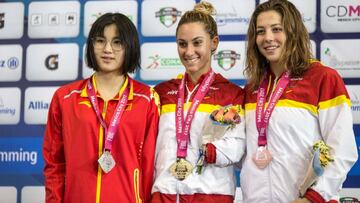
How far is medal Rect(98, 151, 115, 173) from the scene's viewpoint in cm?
211

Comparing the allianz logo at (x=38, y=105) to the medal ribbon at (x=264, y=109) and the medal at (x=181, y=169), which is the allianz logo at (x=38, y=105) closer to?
the medal at (x=181, y=169)

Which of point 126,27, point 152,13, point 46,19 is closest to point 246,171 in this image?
point 126,27

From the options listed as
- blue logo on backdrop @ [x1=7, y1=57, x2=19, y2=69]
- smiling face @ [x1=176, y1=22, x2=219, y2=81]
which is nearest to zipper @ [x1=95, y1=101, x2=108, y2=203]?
smiling face @ [x1=176, y1=22, x2=219, y2=81]

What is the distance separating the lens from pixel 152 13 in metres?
3.90

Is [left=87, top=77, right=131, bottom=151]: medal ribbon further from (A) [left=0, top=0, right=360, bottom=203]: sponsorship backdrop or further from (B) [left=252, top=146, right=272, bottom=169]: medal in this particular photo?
(A) [left=0, top=0, right=360, bottom=203]: sponsorship backdrop

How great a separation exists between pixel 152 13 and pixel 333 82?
213cm

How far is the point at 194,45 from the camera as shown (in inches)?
90.7

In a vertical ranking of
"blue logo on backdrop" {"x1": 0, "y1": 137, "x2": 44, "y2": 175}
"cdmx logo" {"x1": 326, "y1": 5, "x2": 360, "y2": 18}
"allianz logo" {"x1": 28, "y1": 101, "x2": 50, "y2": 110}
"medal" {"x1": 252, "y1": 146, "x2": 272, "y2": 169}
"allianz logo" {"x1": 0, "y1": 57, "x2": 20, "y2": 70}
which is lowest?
"blue logo on backdrop" {"x1": 0, "y1": 137, "x2": 44, "y2": 175}

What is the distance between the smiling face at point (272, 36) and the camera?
222 centimetres

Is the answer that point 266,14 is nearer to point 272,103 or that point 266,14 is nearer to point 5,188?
point 272,103

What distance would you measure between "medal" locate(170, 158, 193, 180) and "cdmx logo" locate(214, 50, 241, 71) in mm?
1725

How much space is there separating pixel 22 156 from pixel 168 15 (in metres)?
1.70

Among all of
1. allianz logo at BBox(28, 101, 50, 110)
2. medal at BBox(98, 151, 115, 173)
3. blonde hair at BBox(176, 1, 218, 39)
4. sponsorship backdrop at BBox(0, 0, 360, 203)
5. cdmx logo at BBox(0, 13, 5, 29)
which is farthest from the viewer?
cdmx logo at BBox(0, 13, 5, 29)

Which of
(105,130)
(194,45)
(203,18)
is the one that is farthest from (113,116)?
(203,18)
